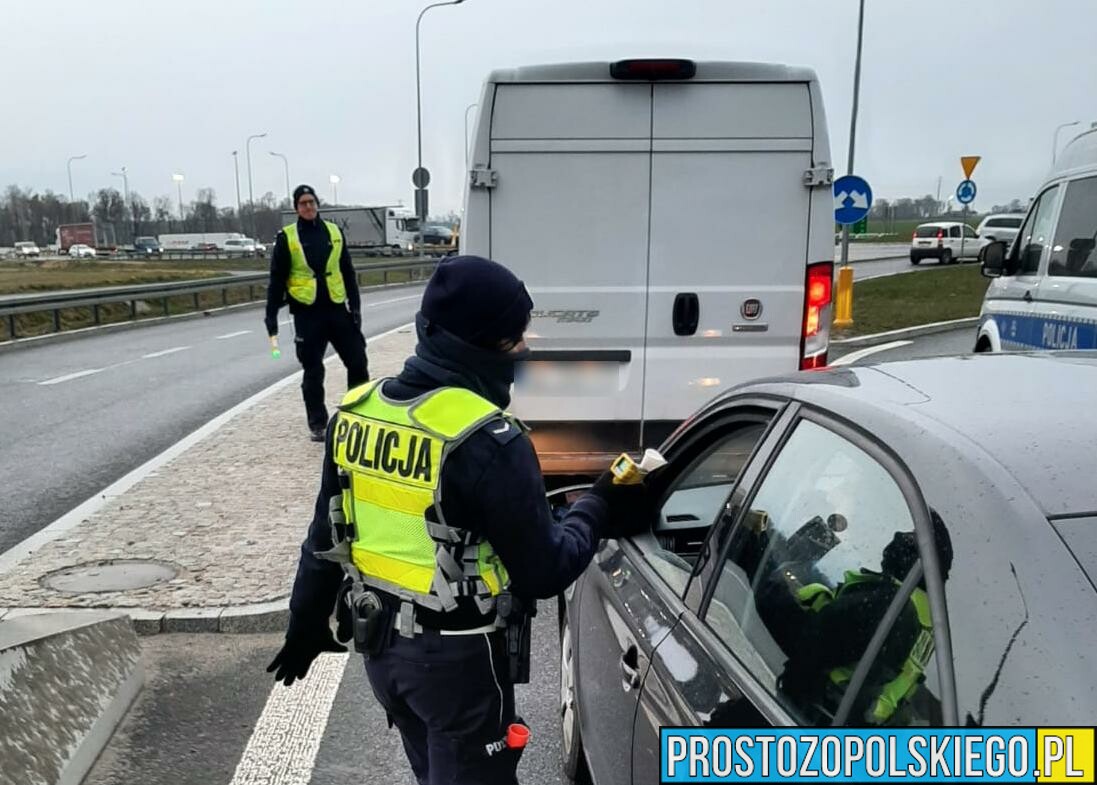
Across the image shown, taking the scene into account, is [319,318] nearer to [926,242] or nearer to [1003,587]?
[1003,587]

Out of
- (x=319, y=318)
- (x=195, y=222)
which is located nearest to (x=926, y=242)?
(x=319, y=318)

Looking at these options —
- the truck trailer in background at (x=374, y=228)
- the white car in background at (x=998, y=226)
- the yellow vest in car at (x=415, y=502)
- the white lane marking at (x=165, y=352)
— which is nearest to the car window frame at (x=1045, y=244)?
the yellow vest in car at (x=415, y=502)

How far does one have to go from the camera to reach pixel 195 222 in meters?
108

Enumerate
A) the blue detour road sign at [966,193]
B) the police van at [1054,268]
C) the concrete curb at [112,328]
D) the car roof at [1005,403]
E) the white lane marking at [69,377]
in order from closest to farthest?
the car roof at [1005,403] → the police van at [1054,268] → the white lane marking at [69,377] → the concrete curb at [112,328] → the blue detour road sign at [966,193]

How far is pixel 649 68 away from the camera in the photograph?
5.36 m

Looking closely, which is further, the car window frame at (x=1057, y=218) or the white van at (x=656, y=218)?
the car window frame at (x=1057, y=218)

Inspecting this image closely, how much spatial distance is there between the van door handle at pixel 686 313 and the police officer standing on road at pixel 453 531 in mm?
3355

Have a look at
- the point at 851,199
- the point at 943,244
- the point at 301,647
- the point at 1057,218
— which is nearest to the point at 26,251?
the point at 943,244

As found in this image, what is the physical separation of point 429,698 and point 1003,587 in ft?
4.50

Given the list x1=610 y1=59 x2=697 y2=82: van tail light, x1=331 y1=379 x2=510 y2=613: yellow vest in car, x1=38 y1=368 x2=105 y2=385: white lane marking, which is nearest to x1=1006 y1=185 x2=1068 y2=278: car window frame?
x1=610 y1=59 x2=697 y2=82: van tail light

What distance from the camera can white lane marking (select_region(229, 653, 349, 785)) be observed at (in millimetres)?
3420

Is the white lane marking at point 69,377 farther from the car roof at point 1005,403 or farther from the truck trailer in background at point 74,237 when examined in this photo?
the truck trailer in background at point 74,237

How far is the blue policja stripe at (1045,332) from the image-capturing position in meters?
6.16

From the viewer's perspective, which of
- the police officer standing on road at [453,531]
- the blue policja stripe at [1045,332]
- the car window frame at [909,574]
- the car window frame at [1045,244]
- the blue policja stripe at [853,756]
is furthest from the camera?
the car window frame at [1045,244]
